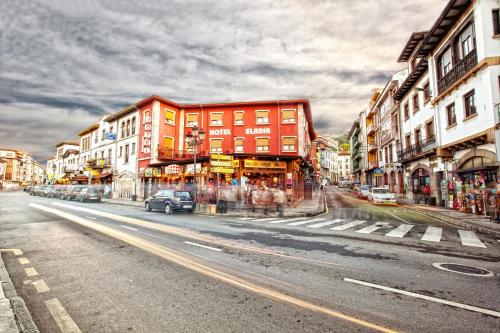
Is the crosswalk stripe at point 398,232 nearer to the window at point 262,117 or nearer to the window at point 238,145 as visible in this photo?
the window at point 262,117

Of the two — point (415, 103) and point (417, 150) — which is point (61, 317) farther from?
point (415, 103)

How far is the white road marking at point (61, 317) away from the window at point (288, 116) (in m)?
27.7

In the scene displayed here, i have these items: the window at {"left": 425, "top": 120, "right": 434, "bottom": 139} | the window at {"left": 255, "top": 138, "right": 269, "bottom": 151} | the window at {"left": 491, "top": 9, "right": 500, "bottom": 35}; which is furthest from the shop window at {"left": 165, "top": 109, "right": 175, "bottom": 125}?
the window at {"left": 491, "top": 9, "right": 500, "bottom": 35}

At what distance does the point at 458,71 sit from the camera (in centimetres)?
1678

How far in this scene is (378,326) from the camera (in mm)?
3047

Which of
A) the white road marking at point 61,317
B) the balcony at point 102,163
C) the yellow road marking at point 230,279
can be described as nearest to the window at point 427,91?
the yellow road marking at point 230,279

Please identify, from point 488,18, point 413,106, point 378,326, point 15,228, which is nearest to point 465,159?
point 488,18

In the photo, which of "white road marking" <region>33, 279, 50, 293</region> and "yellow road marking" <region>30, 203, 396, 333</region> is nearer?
"yellow road marking" <region>30, 203, 396, 333</region>

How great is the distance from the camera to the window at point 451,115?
17984mm

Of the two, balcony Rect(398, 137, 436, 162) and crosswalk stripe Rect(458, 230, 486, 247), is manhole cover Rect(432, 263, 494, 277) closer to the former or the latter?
crosswalk stripe Rect(458, 230, 486, 247)

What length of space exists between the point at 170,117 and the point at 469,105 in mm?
28358

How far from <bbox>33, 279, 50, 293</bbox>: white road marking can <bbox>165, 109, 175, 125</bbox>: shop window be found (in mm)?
Result: 28505

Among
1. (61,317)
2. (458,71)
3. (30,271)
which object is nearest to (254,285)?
(61,317)

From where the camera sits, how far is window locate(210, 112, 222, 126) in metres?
31.8
